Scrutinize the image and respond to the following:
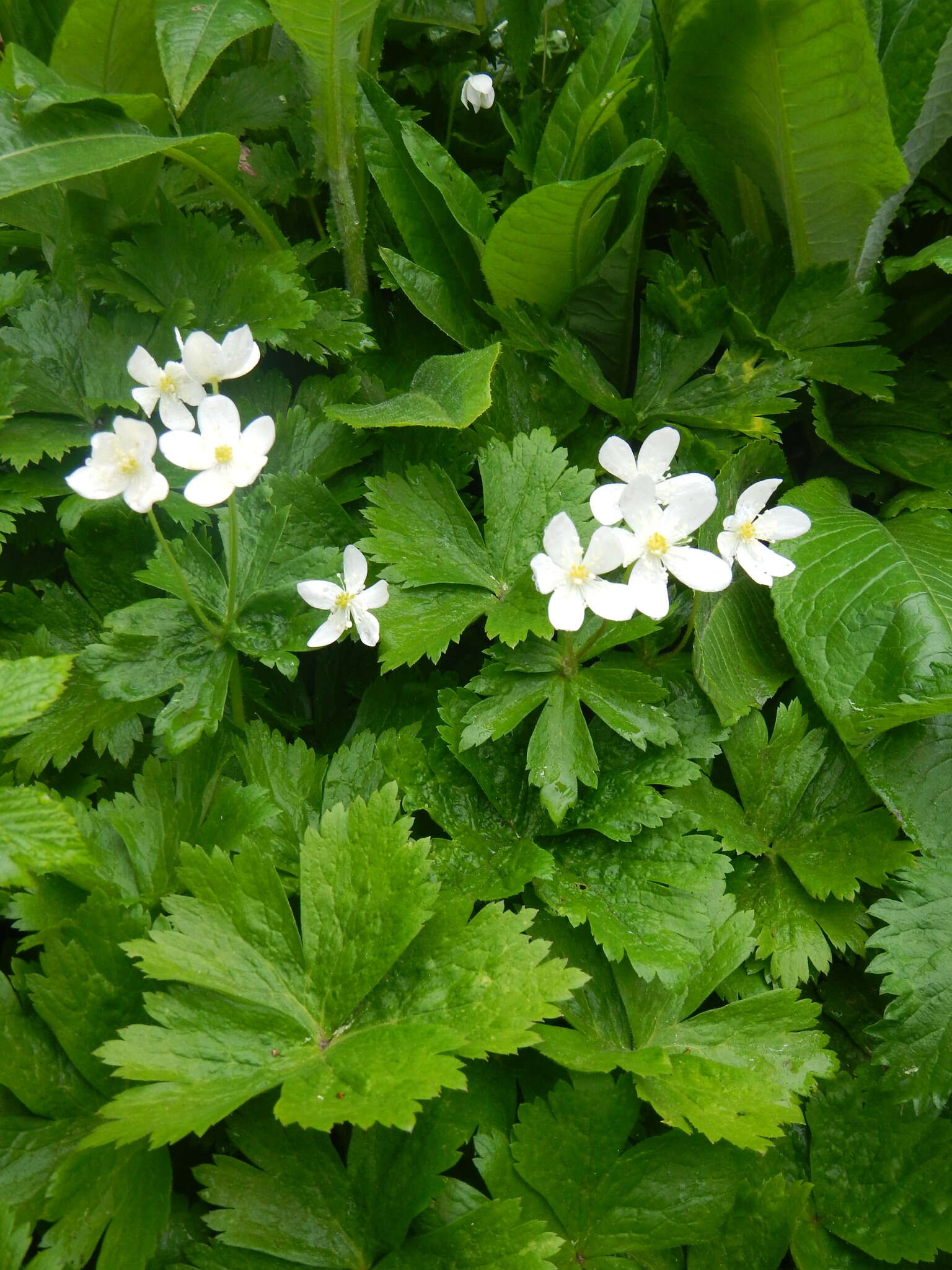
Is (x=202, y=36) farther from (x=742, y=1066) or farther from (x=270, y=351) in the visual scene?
(x=742, y=1066)

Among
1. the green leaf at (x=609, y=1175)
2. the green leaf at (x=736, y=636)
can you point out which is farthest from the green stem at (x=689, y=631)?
the green leaf at (x=609, y=1175)

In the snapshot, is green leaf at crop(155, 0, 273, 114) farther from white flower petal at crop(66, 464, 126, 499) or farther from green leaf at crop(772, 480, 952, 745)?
green leaf at crop(772, 480, 952, 745)

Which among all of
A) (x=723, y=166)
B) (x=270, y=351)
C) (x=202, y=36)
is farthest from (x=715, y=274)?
(x=202, y=36)

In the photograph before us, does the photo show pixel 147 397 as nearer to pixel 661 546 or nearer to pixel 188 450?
pixel 188 450

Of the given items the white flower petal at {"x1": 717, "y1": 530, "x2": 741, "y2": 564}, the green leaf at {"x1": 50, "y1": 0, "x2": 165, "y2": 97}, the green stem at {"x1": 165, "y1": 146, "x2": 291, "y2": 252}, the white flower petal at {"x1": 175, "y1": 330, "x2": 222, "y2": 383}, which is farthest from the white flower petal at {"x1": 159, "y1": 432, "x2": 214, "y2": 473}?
the green leaf at {"x1": 50, "y1": 0, "x2": 165, "y2": 97}

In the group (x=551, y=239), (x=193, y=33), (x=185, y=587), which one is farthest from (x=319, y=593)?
(x=193, y=33)

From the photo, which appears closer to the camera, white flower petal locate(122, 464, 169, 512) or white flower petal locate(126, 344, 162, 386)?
white flower petal locate(122, 464, 169, 512)
